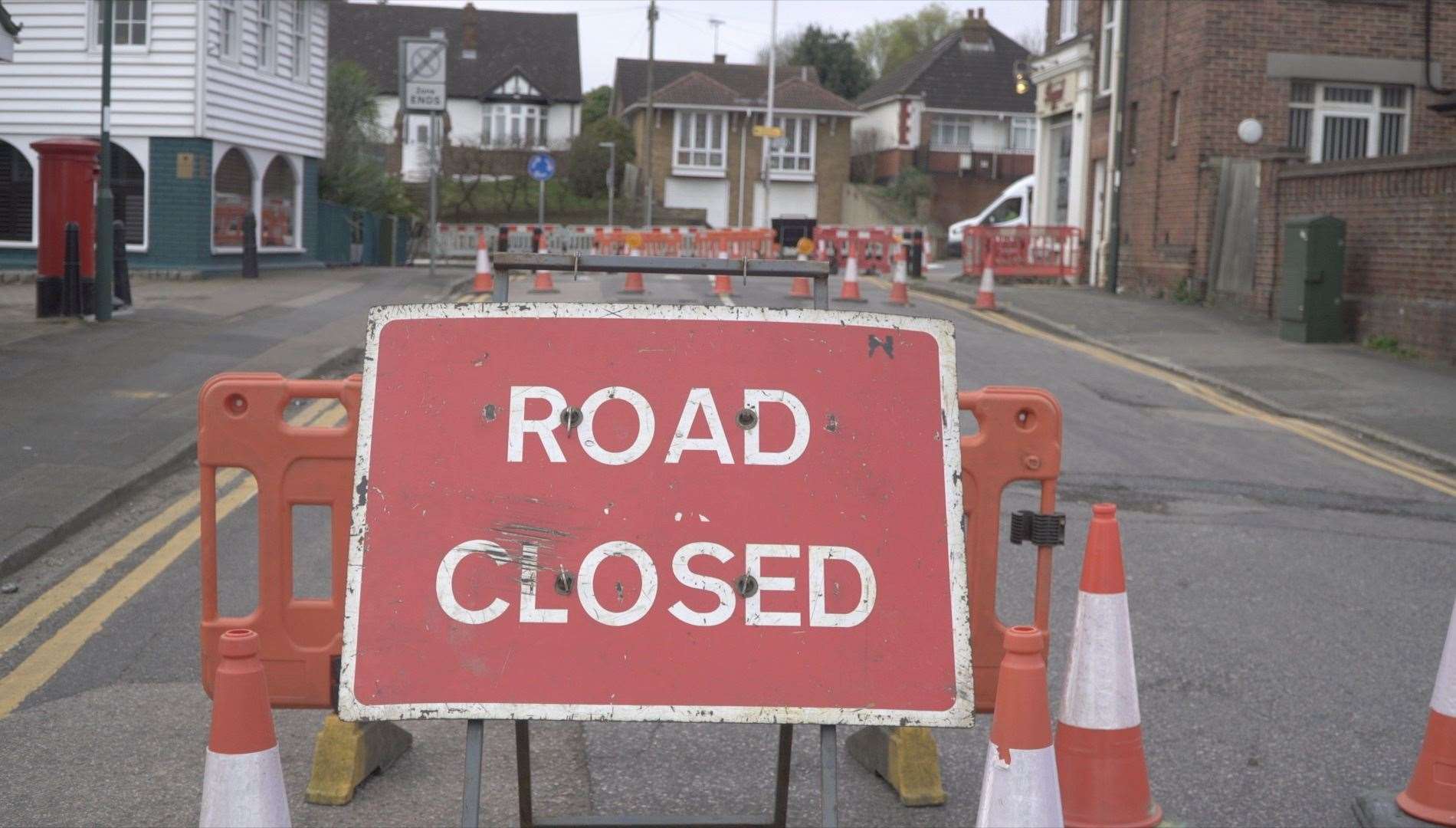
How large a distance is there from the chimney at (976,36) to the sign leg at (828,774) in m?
73.3

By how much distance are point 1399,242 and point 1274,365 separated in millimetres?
2499

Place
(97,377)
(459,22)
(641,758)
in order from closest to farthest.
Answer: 1. (641,758)
2. (97,377)
3. (459,22)

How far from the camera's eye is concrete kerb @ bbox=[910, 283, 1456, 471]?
11969 mm

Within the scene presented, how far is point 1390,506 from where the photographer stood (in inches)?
390

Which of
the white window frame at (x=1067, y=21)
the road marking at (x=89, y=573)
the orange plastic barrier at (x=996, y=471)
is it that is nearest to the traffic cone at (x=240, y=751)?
the orange plastic barrier at (x=996, y=471)

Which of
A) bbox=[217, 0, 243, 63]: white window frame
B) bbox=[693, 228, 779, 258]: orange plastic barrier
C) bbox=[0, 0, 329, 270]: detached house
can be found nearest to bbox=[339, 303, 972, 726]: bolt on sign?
bbox=[0, 0, 329, 270]: detached house

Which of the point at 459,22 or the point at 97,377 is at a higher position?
the point at 459,22

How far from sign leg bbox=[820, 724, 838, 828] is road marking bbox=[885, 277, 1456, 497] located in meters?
8.23

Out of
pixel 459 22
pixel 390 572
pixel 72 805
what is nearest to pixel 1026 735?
pixel 390 572

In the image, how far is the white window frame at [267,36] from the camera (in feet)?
93.1

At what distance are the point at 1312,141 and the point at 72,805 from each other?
80.1ft

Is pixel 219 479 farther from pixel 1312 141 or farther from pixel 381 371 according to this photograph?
pixel 1312 141

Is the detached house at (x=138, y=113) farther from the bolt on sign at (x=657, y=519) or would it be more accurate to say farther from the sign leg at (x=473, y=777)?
the sign leg at (x=473, y=777)

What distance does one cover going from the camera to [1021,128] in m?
72.9
